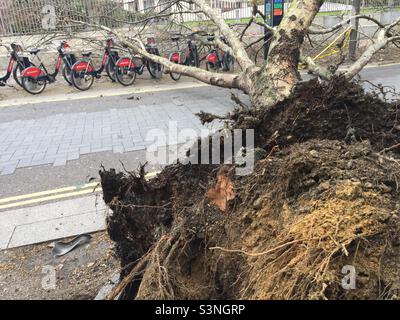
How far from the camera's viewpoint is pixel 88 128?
22.7 feet

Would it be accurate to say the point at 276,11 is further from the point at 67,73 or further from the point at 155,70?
the point at 67,73

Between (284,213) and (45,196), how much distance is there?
3.55 metres

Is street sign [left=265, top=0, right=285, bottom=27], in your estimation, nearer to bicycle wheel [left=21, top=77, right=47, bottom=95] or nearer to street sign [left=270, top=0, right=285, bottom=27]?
street sign [left=270, top=0, right=285, bottom=27]

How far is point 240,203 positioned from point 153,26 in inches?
386

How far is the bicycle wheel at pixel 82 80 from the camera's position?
9.78 m

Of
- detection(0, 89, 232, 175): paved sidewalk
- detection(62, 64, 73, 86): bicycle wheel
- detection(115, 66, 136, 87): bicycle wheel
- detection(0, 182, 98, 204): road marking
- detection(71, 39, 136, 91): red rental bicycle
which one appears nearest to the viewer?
detection(0, 182, 98, 204): road marking

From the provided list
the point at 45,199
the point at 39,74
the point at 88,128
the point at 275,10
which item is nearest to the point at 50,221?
the point at 45,199

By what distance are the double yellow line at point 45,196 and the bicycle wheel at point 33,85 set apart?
5.89 metres

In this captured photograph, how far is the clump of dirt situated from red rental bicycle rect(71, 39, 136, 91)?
8115mm

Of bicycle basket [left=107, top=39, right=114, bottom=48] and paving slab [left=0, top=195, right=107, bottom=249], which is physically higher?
bicycle basket [left=107, top=39, right=114, bottom=48]

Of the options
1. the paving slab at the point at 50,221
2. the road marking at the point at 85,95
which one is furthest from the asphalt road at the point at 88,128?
the paving slab at the point at 50,221

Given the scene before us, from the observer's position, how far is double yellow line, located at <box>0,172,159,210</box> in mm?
4356

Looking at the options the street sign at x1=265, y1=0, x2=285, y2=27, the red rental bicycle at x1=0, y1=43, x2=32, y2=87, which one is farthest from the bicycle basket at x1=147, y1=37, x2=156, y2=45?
the street sign at x1=265, y1=0, x2=285, y2=27

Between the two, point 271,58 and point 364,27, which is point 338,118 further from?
point 364,27
